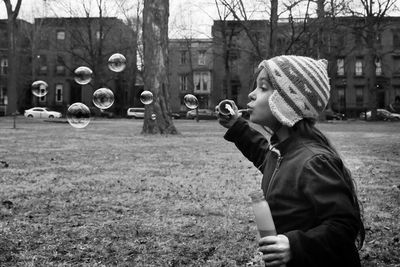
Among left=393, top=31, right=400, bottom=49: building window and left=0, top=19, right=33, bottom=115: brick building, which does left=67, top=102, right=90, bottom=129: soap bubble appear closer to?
left=0, top=19, right=33, bottom=115: brick building

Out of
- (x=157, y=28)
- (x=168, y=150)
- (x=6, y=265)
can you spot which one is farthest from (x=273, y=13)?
(x=6, y=265)

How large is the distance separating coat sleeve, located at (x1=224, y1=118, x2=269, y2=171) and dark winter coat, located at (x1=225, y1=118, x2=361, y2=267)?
630 mm

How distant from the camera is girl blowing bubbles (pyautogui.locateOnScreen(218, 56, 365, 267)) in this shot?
191cm

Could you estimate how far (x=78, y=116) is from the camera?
930 cm

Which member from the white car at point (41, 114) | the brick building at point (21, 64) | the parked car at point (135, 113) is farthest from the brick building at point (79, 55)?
the white car at point (41, 114)

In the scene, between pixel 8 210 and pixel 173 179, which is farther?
pixel 173 179

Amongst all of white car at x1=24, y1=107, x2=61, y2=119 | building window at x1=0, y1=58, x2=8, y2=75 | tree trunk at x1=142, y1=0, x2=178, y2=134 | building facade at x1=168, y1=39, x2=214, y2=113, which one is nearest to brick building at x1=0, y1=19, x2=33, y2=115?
building window at x1=0, y1=58, x2=8, y2=75

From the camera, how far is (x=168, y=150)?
1231 centimetres

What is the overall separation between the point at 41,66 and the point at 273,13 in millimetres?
39737

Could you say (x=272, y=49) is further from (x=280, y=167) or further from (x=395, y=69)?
(x=395, y=69)

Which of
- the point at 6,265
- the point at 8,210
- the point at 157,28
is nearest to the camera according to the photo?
the point at 6,265

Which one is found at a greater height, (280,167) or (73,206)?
(280,167)

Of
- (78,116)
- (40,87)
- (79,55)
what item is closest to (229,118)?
(78,116)

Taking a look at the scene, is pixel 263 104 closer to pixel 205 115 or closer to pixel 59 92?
pixel 205 115
